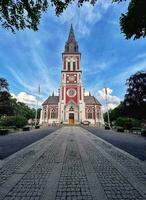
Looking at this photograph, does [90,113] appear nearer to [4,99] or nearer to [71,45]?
[71,45]

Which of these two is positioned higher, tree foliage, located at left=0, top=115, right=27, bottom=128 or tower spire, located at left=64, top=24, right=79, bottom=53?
tower spire, located at left=64, top=24, right=79, bottom=53

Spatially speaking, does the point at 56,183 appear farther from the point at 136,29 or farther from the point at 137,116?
the point at 137,116

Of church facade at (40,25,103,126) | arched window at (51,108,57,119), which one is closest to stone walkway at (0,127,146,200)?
church facade at (40,25,103,126)

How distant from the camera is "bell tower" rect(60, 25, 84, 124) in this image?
58594 millimetres

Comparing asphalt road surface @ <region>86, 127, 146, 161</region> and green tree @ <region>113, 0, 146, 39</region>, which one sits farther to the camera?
asphalt road surface @ <region>86, 127, 146, 161</region>

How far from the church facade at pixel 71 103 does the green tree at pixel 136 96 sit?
35.0 meters

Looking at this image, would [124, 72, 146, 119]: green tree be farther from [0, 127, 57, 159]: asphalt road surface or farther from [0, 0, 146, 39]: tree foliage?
[0, 0, 146, 39]: tree foliage

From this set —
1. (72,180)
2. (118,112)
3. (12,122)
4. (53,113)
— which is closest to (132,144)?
(72,180)

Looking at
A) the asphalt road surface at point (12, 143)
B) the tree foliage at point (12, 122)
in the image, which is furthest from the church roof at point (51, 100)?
the asphalt road surface at point (12, 143)

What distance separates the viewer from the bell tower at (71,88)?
Answer: 58594 millimetres

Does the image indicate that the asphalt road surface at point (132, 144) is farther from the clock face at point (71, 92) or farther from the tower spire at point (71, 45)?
the tower spire at point (71, 45)

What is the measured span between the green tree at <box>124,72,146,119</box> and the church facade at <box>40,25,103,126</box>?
35.0 meters

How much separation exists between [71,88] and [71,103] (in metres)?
5.43

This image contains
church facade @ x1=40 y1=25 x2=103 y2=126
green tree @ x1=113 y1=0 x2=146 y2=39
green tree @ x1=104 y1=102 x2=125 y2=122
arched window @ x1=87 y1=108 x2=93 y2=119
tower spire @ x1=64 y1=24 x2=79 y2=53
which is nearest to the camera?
green tree @ x1=113 y1=0 x2=146 y2=39
